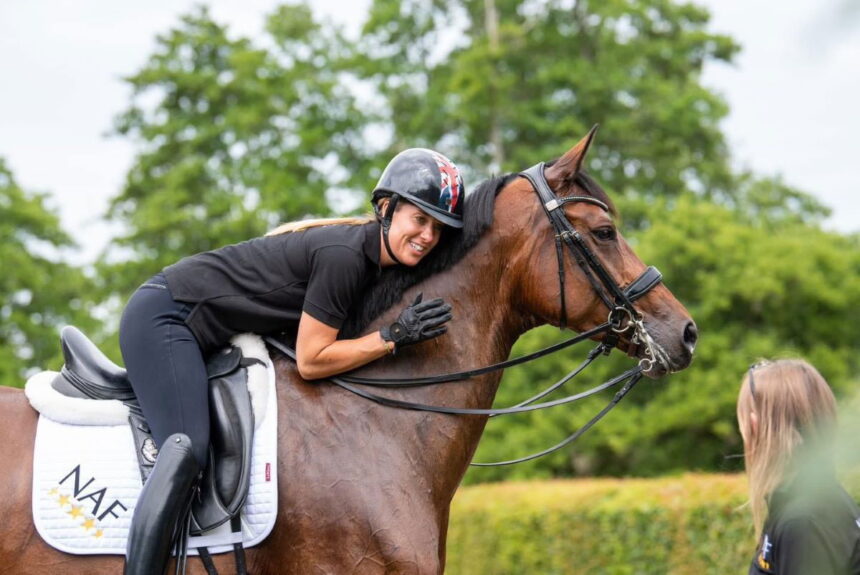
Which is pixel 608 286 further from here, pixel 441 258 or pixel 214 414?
pixel 214 414

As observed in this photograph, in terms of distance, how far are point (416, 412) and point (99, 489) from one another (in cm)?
146

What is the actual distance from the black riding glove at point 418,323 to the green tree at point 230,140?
79.6 feet

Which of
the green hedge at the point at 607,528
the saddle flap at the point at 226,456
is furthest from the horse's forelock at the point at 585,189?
the green hedge at the point at 607,528

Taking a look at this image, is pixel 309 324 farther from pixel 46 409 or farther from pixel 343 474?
pixel 46 409

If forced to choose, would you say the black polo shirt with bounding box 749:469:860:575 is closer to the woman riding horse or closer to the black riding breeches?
the woman riding horse

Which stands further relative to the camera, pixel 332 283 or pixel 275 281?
pixel 275 281

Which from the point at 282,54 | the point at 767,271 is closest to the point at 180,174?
the point at 282,54

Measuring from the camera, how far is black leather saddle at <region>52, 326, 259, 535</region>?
4.07 meters

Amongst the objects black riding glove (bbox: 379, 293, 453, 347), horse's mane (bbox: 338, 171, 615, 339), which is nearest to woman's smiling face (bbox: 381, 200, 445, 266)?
horse's mane (bbox: 338, 171, 615, 339)

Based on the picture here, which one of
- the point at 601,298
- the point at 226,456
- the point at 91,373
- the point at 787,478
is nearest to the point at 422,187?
the point at 601,298

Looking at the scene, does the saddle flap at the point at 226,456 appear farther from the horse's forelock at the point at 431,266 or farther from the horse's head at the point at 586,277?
the horse's head at the point at 586,277

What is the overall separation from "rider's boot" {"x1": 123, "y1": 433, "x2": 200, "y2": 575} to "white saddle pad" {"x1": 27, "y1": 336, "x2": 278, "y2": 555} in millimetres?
164

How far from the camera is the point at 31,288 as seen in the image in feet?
105

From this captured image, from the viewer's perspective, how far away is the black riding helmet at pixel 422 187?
4512mm
